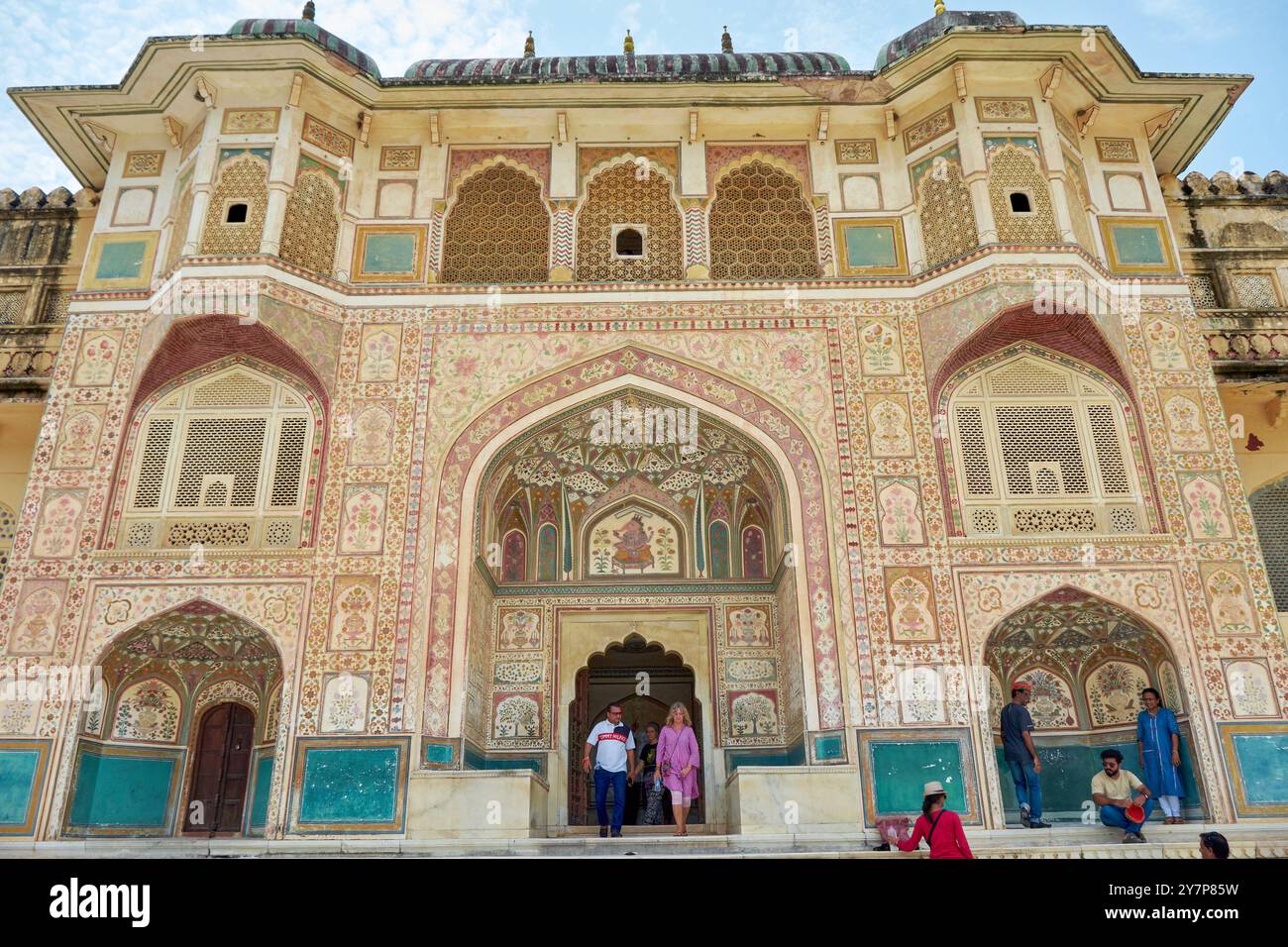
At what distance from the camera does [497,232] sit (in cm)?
1152

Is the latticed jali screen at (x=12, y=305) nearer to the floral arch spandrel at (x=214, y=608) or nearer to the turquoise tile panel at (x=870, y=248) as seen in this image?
the floral arch spandrel at (x=214, y=608)

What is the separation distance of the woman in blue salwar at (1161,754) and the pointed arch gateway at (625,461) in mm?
2570

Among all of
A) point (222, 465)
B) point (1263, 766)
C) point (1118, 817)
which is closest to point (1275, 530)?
point (1263, 766)

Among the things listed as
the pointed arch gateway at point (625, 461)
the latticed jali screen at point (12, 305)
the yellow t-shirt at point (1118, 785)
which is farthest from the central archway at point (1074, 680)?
the latticed jali screen at point (12, 305)

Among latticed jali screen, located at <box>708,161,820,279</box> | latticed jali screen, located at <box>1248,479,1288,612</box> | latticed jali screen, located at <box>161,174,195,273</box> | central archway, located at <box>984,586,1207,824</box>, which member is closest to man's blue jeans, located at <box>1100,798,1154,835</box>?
central archway, located at <box>984,586,1207,824</box>

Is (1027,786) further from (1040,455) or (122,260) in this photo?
(122,260)

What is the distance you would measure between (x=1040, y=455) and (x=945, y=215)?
2771 mm

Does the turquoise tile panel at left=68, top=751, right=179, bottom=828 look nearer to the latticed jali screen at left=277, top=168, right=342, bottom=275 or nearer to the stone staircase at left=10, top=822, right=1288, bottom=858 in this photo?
the stone staircase at left=10, top=822, right=1288, bottom=858

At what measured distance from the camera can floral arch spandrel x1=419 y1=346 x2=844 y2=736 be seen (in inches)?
359

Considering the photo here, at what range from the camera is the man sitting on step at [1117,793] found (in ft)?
26.1

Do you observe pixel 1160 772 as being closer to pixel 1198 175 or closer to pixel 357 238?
pixel 1198 175

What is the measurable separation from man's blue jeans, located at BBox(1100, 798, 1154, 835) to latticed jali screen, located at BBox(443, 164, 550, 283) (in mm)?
7419

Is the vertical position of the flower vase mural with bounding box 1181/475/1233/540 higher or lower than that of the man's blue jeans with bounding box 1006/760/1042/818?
higher

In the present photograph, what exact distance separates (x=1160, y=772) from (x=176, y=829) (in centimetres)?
888
